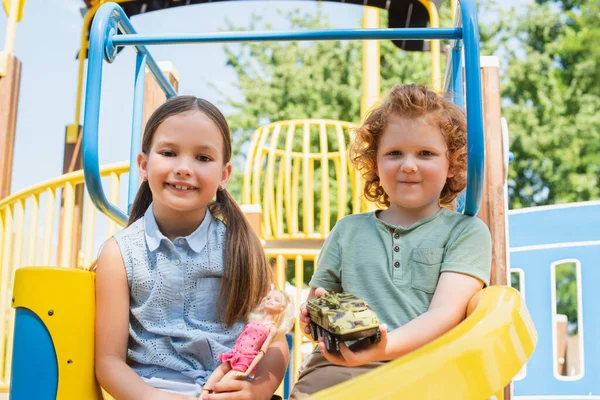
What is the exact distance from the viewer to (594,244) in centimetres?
263

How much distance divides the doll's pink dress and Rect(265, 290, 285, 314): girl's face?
0.17ft

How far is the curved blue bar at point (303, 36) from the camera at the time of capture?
1.30 m

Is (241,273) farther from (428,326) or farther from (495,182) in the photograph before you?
(495,182)

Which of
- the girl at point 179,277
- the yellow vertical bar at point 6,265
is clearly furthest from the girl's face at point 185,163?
the yellow vertical bar at point 6,265

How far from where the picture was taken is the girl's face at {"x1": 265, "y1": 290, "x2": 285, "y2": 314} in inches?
41.6

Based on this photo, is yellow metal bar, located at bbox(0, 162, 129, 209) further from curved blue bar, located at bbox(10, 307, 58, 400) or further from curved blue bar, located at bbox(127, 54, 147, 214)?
curved blue bar, located at bbox(10, 307, 58, 400)

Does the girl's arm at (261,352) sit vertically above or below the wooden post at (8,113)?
below

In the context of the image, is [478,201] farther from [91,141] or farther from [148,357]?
[91,141]

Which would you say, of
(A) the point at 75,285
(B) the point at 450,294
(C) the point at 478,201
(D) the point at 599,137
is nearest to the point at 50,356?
(A) the point at 75,285

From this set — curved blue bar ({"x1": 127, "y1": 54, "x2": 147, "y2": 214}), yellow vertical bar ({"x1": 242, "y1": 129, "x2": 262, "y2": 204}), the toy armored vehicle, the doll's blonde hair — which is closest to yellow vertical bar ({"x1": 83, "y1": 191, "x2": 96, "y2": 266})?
yellow vertical bar ({"x1": 242, "y1": 129, "x2": 262, "y2": 204})

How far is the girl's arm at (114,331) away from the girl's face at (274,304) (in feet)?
0.65

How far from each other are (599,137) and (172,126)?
8946 millimetres

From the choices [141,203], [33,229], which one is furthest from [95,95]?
[33,229]

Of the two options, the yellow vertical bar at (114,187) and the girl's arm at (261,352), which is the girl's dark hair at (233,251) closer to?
the girl's arm at (261,352)
